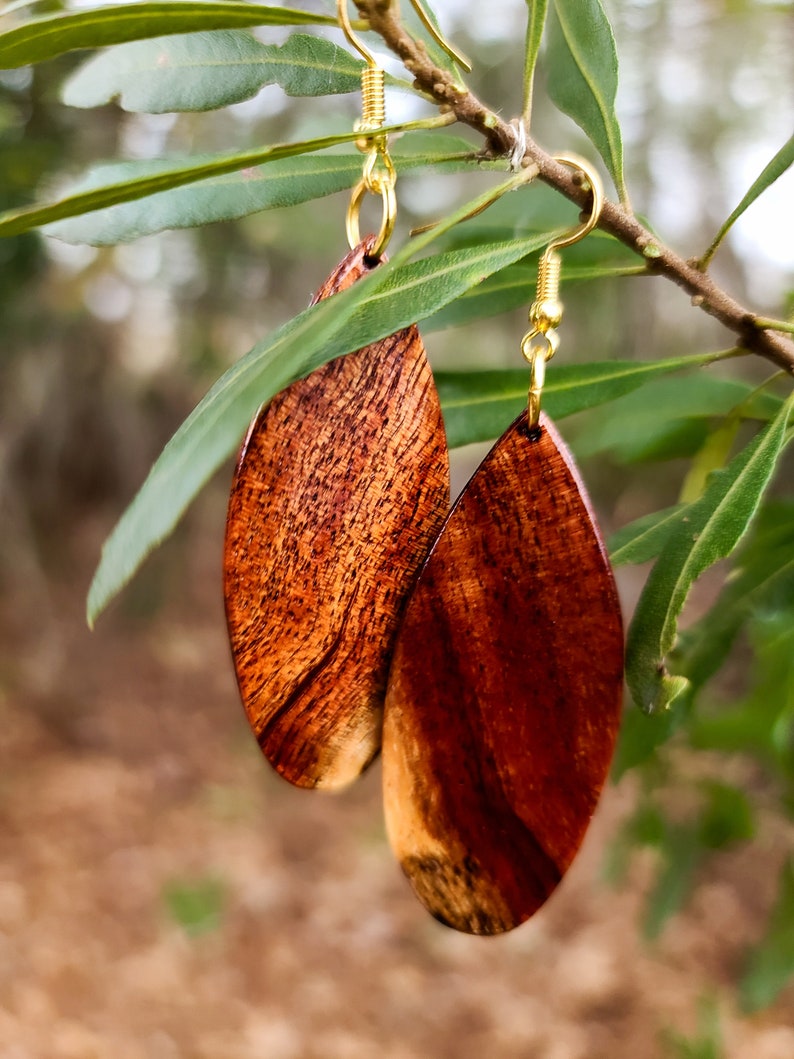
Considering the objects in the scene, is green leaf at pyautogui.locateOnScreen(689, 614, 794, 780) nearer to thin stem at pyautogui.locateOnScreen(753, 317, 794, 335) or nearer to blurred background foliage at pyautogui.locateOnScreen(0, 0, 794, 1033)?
blurred background foliage at pyautogui.locateOnScreen(0, 0, 794, 1033)

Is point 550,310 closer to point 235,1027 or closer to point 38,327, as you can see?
point 235,1027

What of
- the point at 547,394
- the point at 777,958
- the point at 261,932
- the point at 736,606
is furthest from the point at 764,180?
the point at 261,932

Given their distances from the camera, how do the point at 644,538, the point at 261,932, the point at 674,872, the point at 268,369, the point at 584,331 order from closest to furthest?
the point at 268,369 → the point at 644,538 → the point at 674,872 → the point at 261,932 → the point at 584,331

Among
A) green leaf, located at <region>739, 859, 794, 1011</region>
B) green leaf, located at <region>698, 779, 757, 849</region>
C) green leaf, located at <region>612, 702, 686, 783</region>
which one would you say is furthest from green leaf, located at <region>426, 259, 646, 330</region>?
green leaf, located at <region>739, 859, 794, 1011</region>

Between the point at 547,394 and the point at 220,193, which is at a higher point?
the point at 220,193

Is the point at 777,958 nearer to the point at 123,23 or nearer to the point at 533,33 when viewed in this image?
the point at 533,33

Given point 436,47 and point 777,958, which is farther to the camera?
point 777,958

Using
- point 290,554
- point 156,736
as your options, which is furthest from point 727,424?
point 156,736

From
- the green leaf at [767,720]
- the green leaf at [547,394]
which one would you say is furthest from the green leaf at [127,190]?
the green leaf at [767,720]
